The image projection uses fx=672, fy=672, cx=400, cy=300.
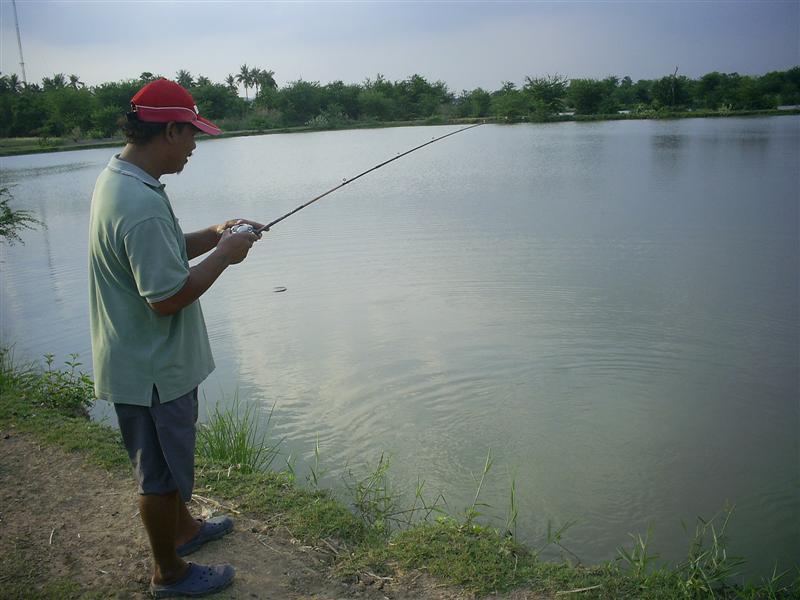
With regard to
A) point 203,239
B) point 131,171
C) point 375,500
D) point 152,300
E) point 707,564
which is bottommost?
point 707,564

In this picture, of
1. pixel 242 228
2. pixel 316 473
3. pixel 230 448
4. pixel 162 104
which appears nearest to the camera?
pixel 162 104

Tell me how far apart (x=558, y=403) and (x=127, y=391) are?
326cm

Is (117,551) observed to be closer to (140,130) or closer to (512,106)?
(140,130)

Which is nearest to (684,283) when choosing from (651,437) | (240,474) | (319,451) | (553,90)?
(651,437)

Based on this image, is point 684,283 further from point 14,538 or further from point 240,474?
point 14,538

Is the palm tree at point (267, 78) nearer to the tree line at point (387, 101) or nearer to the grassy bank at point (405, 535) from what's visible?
the tree line at point (387, 101)

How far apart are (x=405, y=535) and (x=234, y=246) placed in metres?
1.42

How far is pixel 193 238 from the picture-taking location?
261 centimetres

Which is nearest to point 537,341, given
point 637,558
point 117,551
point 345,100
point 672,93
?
point 637,558

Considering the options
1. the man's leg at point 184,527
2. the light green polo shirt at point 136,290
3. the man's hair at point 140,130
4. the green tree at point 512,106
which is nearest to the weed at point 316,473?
the man's leg at point 184,527

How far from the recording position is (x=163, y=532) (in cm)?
225

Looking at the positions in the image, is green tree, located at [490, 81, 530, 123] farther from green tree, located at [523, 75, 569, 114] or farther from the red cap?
the red cap

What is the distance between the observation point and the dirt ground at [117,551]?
2436mm

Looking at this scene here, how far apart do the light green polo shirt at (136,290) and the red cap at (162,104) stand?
17cm
